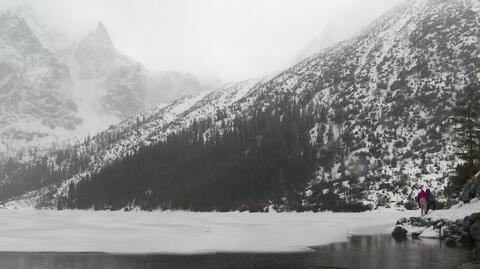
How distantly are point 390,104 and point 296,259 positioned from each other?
96.8m

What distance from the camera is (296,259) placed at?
1240 inches

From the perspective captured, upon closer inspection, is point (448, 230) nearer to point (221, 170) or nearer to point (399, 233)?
point (399, 233)

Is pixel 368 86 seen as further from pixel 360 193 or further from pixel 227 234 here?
pixel 227 234

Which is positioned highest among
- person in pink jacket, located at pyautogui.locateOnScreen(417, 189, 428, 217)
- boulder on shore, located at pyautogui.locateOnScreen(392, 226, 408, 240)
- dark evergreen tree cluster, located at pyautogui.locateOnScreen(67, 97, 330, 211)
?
dark evergreen tree cluster, located at pyautogui.locateOnScreen(67, 97, 330, 211)

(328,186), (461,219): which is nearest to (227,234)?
(461,219)

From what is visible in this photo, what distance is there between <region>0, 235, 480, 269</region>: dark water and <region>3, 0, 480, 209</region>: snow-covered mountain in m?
Result: 48.1

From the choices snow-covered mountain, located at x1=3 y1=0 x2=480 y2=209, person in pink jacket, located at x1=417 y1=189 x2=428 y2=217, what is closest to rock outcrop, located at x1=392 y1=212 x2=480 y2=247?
person in pink jacket, located at x1=417 y1=189 x2=428 y2=217

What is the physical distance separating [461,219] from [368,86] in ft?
330

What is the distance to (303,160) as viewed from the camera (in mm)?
118000

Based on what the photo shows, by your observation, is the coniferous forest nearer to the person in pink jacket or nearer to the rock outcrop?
the person in pink jacket

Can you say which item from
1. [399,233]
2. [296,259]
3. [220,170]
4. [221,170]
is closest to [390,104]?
[221,170]

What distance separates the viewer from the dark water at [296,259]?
28359 millimetres

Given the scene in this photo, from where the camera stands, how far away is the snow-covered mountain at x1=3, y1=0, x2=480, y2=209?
3775 inches

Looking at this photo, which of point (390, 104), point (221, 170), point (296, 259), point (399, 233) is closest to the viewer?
point (296, 259)
